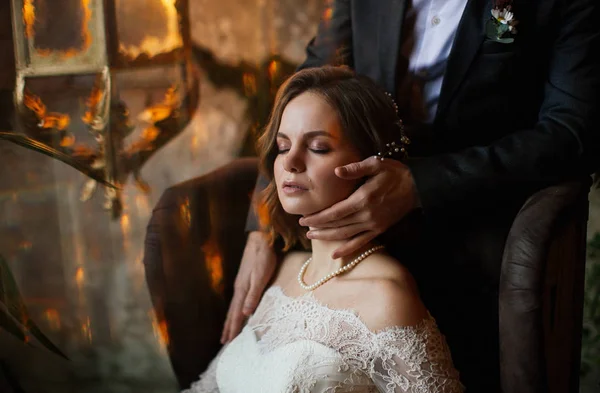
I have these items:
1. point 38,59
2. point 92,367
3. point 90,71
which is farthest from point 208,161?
point 92,367

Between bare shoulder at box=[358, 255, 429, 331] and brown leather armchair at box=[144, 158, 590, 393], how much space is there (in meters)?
0.16

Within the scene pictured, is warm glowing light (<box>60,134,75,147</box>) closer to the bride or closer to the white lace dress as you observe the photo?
the bride

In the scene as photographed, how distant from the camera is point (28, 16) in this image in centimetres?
131

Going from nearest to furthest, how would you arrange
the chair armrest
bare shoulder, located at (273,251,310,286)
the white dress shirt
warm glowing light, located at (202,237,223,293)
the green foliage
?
the chair armrest → the white dress shirt → bare shoulder, located at (273,251,310,286) → warm glowing light, located at (202,237,223,293) → the green foliage

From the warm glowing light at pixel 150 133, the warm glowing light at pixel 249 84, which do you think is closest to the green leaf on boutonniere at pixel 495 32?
the warm glowing light at pixel 249 84

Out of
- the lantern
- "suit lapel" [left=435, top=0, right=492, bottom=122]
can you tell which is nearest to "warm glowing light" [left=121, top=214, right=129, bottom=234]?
the lantern

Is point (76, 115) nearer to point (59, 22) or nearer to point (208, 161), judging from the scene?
point (59, 22)

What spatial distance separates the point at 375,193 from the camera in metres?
1.17

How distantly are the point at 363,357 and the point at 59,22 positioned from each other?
3.15ft

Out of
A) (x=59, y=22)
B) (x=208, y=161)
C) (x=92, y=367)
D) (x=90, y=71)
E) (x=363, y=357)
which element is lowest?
(x=92, y=367)

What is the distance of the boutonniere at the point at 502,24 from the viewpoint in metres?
1.20

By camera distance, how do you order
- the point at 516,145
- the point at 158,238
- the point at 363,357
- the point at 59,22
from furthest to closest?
1. the point at 158,238
2. the point at 59,22
3. the point at 516,145
4. the point at 363,357

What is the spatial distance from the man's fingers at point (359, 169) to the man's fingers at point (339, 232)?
0.10m

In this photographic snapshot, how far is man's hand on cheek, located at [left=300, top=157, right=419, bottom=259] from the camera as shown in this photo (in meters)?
1.16
